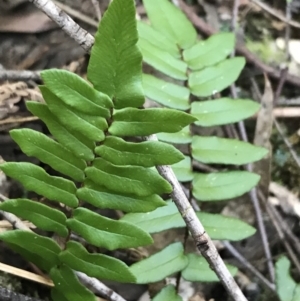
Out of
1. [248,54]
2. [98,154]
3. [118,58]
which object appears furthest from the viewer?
[248,54]

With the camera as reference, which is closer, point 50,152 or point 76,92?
point 76,92

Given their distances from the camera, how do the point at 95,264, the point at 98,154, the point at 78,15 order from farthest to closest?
the point at 78,15 < the point at 95,264 < the point at 98,154

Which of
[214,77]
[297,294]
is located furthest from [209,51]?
[297,294]

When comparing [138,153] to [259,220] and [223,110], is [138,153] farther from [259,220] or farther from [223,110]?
[259,220]

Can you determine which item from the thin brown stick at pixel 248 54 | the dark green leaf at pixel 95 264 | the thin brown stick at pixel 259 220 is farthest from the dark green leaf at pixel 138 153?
the thin brown stick at pixel 248 54

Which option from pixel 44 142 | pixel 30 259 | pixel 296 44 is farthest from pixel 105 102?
pixel 296 44

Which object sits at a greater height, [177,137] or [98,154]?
[98,154]

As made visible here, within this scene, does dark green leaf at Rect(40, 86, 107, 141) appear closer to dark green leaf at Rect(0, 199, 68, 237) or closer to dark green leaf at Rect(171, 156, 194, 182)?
dark green leaf at Rect(0, 199, 68, 237)

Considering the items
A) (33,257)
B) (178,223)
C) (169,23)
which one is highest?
(169,23)
